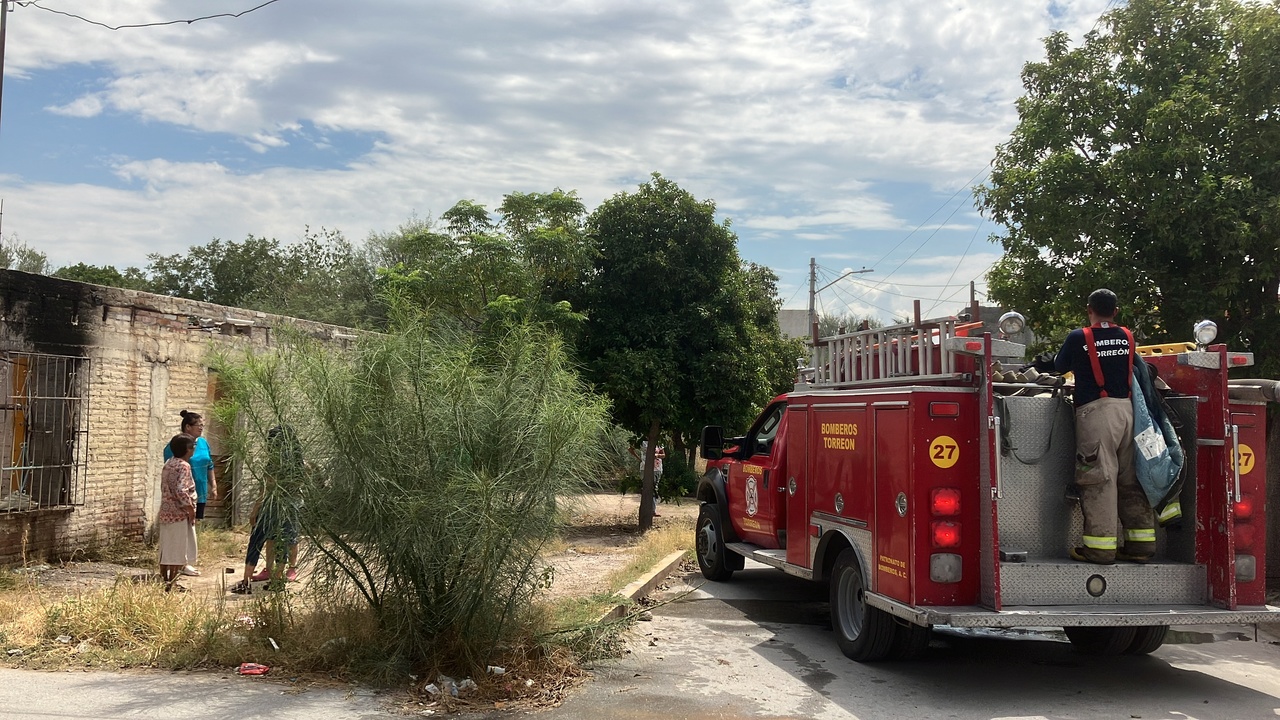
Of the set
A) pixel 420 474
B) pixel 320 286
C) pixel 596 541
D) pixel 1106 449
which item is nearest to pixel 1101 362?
pixel 1106 449

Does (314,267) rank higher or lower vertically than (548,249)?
higher

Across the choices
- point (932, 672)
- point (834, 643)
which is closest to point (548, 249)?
point (834, 643)

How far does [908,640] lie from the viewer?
6.85m

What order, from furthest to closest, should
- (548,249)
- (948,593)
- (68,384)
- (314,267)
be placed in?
(314,267) → (548,249) → (68,384) → (948,593)

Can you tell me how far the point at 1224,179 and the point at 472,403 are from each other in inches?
321

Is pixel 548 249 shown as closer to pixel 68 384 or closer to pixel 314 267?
pixel 68 384

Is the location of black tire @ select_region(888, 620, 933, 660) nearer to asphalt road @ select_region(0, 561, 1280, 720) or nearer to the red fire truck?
the red fire truck

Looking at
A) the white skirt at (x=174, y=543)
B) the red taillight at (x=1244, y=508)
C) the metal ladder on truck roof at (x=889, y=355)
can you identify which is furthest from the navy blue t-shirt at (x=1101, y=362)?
the white skirt at (x=174, y=543)

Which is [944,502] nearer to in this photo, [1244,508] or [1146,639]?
[1244,508]

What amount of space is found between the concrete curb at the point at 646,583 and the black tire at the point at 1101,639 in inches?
138

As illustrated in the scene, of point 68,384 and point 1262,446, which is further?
point 68,384

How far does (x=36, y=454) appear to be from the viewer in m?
10.2

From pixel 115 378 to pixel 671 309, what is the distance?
8575 millimetres

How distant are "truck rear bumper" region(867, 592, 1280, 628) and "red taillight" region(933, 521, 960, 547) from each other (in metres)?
0.39
